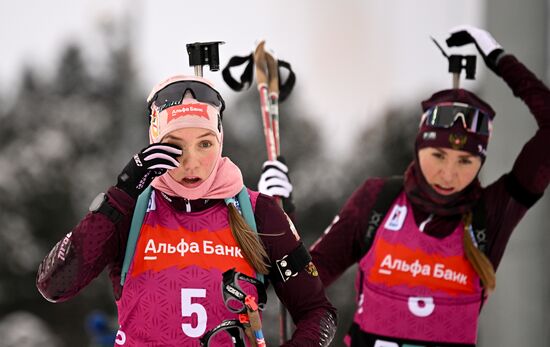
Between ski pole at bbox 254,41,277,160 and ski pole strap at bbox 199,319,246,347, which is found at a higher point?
ski pole at bbox 254,41,277,160

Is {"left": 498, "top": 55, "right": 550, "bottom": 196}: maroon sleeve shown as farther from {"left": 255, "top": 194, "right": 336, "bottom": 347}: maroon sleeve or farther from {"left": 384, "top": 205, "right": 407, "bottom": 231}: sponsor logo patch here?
{"left": 255, "top": 194, "right": 336, "bottom": 347}: maroon sleeve

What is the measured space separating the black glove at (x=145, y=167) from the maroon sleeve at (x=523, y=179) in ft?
5.21

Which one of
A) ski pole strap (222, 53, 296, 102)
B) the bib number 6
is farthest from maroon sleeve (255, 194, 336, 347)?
ski pole strap (222, 53, 296, 102)

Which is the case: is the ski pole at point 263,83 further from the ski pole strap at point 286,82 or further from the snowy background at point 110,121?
the snowy background at point 110,121

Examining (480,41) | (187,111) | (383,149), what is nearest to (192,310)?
(187,111)

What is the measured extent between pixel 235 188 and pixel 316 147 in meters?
7.23

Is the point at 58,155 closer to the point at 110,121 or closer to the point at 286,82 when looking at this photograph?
the point at 110,121

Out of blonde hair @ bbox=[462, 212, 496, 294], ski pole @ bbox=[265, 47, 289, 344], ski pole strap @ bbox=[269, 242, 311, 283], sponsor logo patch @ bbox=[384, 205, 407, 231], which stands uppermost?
ski pole @ bbox=[265, 47, 289, 344]

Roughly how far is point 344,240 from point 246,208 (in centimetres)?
102

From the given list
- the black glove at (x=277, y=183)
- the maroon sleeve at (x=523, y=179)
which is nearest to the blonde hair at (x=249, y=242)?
the black glove at (x=277, y=183)

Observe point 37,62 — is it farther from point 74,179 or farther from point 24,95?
point 74,179

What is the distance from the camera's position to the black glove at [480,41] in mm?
4227

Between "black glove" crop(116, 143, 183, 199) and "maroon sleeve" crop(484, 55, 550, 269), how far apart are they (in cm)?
159

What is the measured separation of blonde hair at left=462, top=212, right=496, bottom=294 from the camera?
3.99 meters
